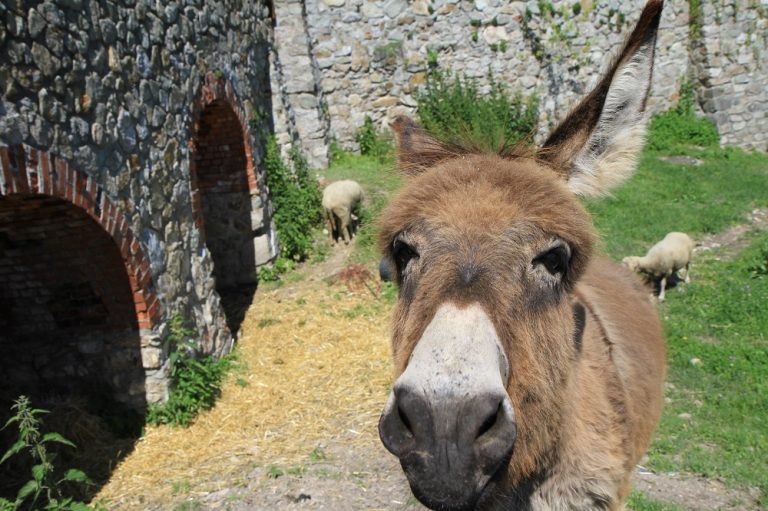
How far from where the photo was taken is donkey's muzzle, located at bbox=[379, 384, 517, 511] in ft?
5.34

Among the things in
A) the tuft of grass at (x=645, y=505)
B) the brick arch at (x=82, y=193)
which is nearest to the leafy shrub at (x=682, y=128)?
the tuft of grass at (x=645, y=505)

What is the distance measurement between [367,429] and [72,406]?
276 centimetres

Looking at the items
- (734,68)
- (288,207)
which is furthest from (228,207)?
(734,68)

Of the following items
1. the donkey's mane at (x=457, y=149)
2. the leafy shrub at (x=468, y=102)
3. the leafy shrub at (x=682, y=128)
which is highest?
the leafy shrub at (x=468, y=102)

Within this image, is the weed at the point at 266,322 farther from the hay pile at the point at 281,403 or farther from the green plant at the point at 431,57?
the green plant at the point at 431,57

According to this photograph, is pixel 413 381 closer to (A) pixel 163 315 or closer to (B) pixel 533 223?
(B) pixel 533 223

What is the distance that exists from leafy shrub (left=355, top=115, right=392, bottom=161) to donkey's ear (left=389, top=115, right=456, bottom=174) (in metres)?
10.1

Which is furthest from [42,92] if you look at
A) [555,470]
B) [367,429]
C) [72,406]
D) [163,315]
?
[555,470]

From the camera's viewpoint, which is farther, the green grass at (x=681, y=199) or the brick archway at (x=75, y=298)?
the green grass at (x=681, y=199)

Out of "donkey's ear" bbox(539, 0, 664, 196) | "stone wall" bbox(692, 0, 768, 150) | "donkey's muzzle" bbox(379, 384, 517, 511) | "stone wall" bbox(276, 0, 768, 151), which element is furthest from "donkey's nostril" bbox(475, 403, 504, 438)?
"stone wall" bbox(692, 0, 768, 150)

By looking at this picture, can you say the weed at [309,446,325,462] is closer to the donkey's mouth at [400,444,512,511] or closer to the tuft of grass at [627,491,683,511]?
the tuft of grass at [627,491,683,511]

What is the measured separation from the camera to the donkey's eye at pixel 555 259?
208 centimetres

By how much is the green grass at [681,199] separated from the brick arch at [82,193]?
256 inches

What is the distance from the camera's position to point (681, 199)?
11469mm
